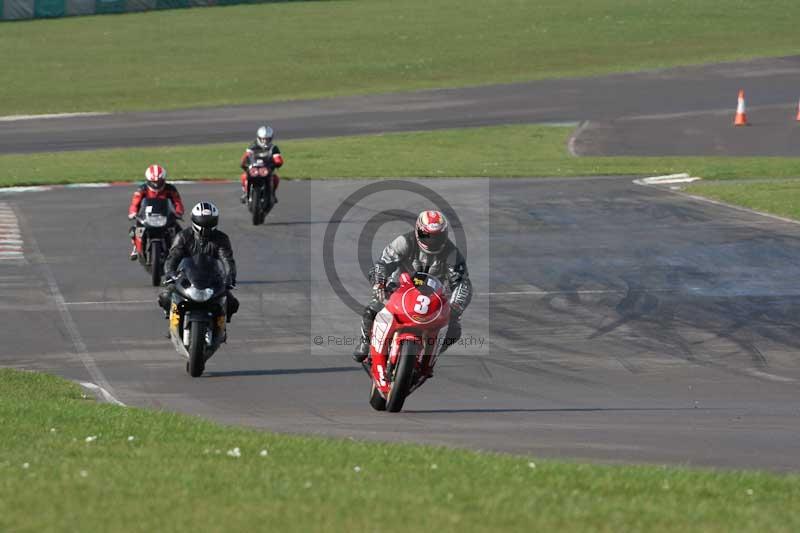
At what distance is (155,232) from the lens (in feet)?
73.5

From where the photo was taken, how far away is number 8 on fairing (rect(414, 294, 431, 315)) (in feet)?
43.9

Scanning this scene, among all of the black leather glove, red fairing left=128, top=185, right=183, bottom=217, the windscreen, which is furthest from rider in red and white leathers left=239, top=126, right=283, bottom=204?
the black leather glove

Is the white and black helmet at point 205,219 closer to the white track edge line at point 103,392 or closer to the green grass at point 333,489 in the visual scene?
the white track edge line at point 103,392

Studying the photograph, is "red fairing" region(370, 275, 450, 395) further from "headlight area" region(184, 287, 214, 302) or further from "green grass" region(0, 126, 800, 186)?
"green grass" region(0, 126, 800, 186)

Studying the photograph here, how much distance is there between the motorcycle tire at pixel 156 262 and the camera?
22.2m

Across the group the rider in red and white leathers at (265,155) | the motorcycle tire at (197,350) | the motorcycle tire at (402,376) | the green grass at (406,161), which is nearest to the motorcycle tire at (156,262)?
the motorcycle tire at (197,350)

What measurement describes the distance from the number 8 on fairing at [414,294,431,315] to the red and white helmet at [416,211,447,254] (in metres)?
0.82

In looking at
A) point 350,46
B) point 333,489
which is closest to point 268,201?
point 333,489

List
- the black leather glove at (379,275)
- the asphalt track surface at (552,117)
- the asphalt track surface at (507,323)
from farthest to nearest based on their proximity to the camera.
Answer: the asphalt track surface at (552,117) < the black leather glove at (379,275) < the asphalt track surface at (507,323)

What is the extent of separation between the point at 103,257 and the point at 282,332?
7.09 metres

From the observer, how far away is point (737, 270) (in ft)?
74.7

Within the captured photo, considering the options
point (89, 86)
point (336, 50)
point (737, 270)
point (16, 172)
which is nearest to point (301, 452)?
point (737, 270)

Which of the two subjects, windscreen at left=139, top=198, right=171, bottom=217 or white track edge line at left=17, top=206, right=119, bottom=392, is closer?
white track edge line at left=17, top=206, right=119, bottom=392

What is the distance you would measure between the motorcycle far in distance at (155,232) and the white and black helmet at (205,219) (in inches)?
208
